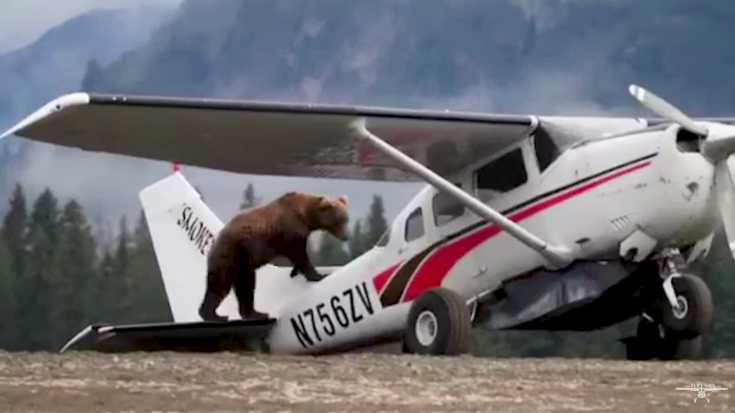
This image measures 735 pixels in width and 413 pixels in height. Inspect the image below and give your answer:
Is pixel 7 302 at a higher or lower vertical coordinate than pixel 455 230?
higher

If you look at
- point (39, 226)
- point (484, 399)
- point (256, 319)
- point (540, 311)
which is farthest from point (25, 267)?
point (484, 399)

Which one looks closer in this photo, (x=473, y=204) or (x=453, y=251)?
(x=473, y=204)

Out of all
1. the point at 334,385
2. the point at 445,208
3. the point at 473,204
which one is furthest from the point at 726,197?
the point at 334,385

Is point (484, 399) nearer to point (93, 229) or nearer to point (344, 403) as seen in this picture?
point (344, 403)

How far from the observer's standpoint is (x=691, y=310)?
10383 mm

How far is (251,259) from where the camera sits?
11.7 meters

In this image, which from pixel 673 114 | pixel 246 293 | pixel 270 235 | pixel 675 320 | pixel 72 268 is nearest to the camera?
pixel 673 114

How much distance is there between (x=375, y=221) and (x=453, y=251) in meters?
18.1

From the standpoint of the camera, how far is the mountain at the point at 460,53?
45875mm

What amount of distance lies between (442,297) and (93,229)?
23539 millimetres

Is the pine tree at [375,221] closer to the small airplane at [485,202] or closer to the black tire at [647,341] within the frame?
the small airplane at [485,202]

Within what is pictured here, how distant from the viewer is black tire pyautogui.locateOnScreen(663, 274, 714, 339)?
1032cm

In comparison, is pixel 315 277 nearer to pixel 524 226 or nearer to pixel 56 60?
pixel 524 226

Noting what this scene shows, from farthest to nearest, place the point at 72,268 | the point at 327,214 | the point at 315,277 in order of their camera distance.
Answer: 1. the point at 72,268
2. the point at 315,277
3. the point at 327,214
